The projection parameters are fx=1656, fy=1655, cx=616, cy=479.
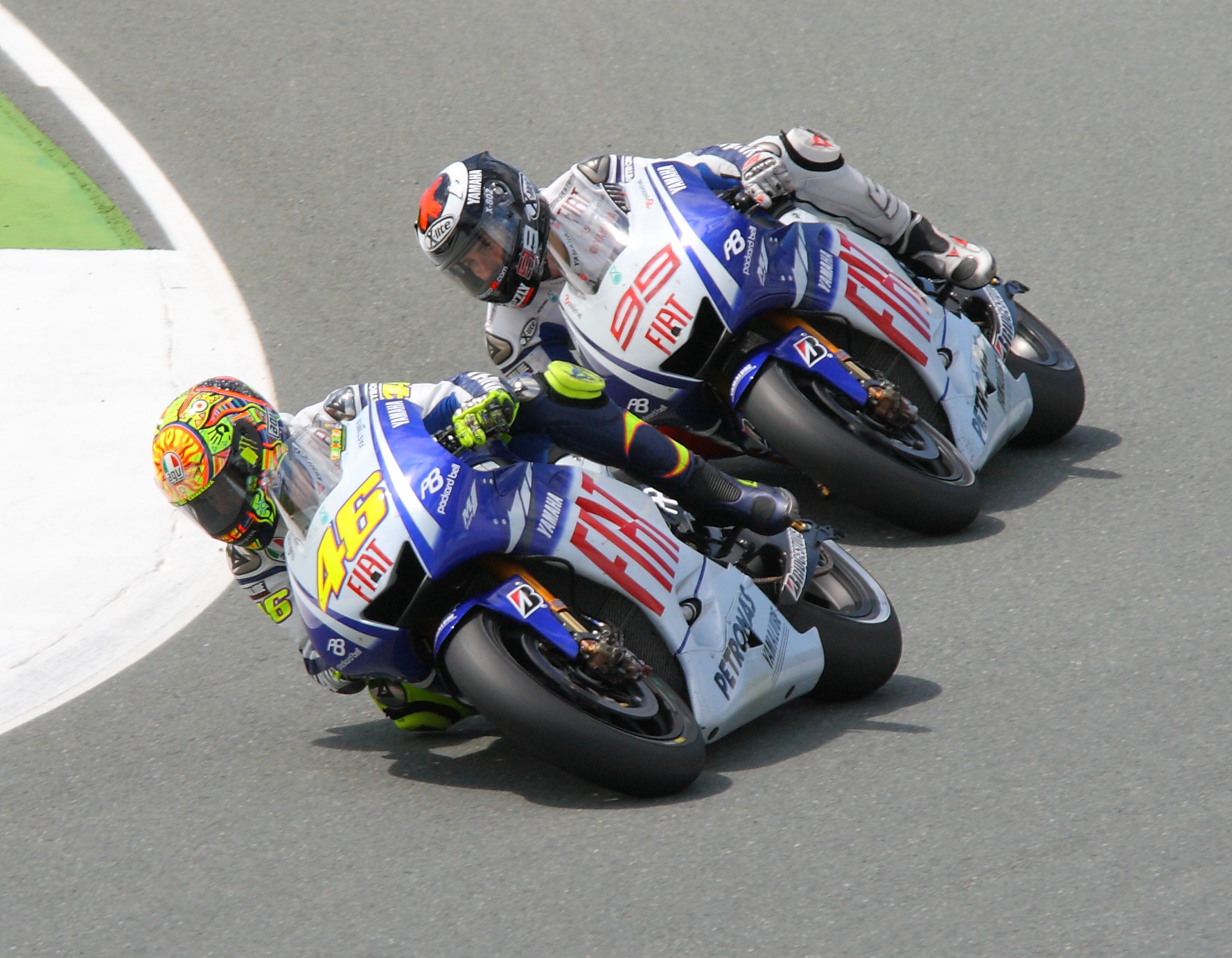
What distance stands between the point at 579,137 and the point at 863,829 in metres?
6.82

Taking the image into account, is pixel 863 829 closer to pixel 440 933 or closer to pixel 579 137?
pixel 440 933

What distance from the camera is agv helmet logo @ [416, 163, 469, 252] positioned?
596 cm

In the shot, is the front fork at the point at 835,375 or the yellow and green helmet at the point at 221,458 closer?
the yellow and green helmet at the point at 221,458

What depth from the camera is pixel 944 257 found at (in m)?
6.98

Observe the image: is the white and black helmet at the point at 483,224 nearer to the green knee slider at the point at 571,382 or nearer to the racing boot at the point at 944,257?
the green knee slider at the point at 571,382

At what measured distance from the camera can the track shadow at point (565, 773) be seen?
15.4 feet

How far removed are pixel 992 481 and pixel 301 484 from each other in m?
3.20

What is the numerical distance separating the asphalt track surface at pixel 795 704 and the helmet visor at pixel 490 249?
1.63 m

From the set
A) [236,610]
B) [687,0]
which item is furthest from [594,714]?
[687,0]

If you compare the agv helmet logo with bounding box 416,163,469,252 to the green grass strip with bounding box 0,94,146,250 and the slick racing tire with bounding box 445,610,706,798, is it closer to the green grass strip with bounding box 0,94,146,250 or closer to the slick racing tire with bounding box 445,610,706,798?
the slick racing tire with bounding box 445,610,706,798

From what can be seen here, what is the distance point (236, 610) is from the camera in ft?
21.9

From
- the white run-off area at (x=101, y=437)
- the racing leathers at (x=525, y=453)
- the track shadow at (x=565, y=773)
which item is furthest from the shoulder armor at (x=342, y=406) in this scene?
the track shadow at (x=565, y=773)

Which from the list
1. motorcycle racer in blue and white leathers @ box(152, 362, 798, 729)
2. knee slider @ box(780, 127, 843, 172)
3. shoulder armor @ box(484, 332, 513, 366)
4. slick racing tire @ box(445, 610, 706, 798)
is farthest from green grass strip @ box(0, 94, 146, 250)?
slick racing tire @ box(445, 610, 706, 798)

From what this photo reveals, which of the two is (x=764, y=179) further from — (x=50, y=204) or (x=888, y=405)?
(x=50, y=204)
